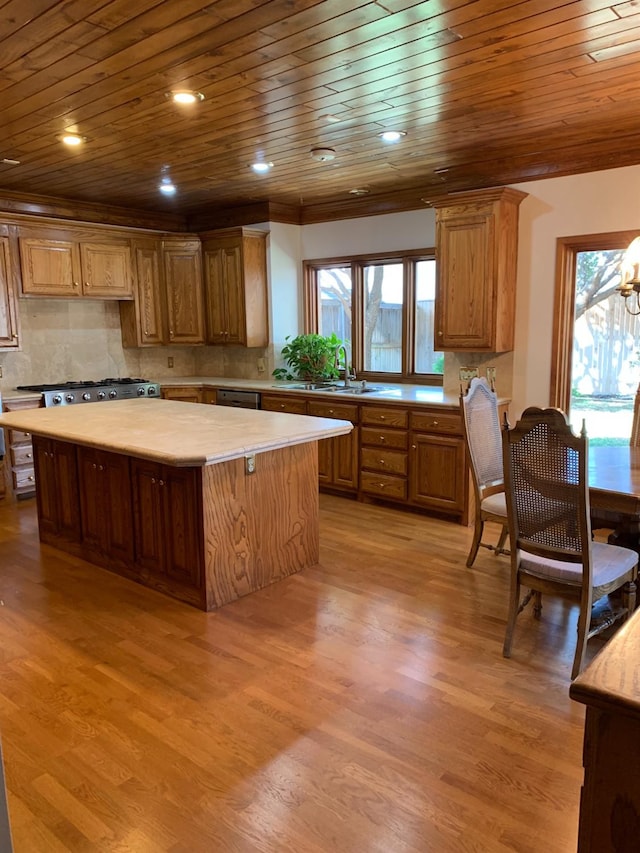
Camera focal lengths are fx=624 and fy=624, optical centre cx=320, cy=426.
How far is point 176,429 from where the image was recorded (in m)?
3.43

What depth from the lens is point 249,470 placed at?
10.9 ft

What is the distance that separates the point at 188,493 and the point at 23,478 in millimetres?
2702

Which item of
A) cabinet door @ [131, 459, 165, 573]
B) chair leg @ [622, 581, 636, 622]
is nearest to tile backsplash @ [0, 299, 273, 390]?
cabinet door @ [131, 459, 165, 573]

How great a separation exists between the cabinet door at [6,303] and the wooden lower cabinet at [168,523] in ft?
8.26

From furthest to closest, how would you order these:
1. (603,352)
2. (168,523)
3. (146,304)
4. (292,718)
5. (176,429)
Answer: (146,304) → (603,352) → (176,429) → (168,523) → (292,718)

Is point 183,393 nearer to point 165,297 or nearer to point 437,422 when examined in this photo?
point 165,297

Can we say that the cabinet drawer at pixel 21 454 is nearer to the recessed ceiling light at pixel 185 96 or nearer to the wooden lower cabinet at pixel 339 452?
the wooden lower cabinet at pixel 339 452

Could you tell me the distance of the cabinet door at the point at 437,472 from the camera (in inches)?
175

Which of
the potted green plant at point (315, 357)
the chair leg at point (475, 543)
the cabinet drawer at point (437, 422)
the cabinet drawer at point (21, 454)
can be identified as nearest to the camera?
the chair leg at point (475, 543)

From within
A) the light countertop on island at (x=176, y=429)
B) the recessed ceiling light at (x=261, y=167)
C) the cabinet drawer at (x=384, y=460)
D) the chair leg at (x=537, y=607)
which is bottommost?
the chair leg at (x=537, y=607)

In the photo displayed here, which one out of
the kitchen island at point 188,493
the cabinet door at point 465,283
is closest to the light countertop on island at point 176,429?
the kitchen island at point 188,493

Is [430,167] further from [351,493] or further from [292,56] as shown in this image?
[351,493]

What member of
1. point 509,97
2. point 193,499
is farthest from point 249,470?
point 509,97

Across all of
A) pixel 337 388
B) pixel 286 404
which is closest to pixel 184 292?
pixel 286 404
